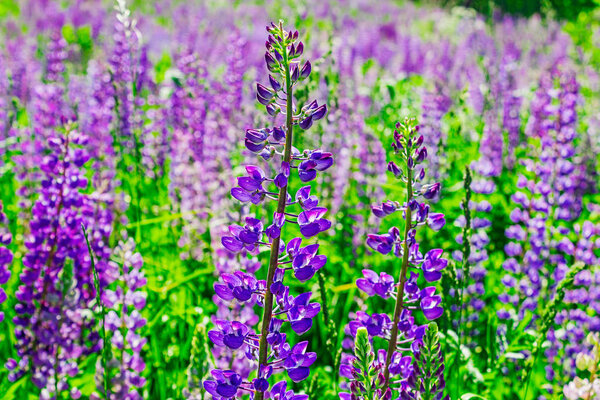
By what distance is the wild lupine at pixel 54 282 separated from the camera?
2.74m

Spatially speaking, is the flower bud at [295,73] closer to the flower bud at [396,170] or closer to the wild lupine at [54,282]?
the flower bud at [396,170]

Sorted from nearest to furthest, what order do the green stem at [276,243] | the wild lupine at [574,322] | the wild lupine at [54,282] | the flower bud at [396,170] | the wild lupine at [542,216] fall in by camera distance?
the green stem at [276,243], the flower bud at [396,170], the wild lupine at [54,282], the wild lupine at [574,322], the wild lupine at [542,216]

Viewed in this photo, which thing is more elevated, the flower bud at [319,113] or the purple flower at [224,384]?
the flower bud at [319,113]

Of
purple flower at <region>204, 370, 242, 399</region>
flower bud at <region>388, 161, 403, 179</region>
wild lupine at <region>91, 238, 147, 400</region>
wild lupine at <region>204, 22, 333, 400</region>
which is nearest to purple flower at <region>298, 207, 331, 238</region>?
wild lupine at <region>204, 22, 333, 400</region>

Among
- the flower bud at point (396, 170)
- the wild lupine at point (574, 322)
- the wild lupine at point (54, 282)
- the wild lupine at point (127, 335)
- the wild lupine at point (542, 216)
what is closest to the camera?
the flower bud at point (396, 170)

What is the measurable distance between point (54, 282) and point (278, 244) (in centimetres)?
161

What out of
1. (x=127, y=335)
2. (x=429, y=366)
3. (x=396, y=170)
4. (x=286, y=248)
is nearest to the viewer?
(x=429, y=366)

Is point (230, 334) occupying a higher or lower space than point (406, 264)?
lower

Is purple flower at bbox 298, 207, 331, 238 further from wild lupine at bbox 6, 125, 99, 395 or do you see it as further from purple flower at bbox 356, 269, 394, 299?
wild lupine at bbox 6, 125, 99, 395

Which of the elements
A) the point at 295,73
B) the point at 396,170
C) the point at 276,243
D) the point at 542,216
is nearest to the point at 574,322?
the point at 542,216

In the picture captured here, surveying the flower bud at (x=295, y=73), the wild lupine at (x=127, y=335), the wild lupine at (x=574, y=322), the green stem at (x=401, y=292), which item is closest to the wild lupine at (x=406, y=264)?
the green stem at (x=401, y=292)

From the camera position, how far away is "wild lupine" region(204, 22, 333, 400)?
162 cm

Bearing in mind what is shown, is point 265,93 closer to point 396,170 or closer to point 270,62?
point 270,62

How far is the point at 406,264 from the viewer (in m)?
1.86
